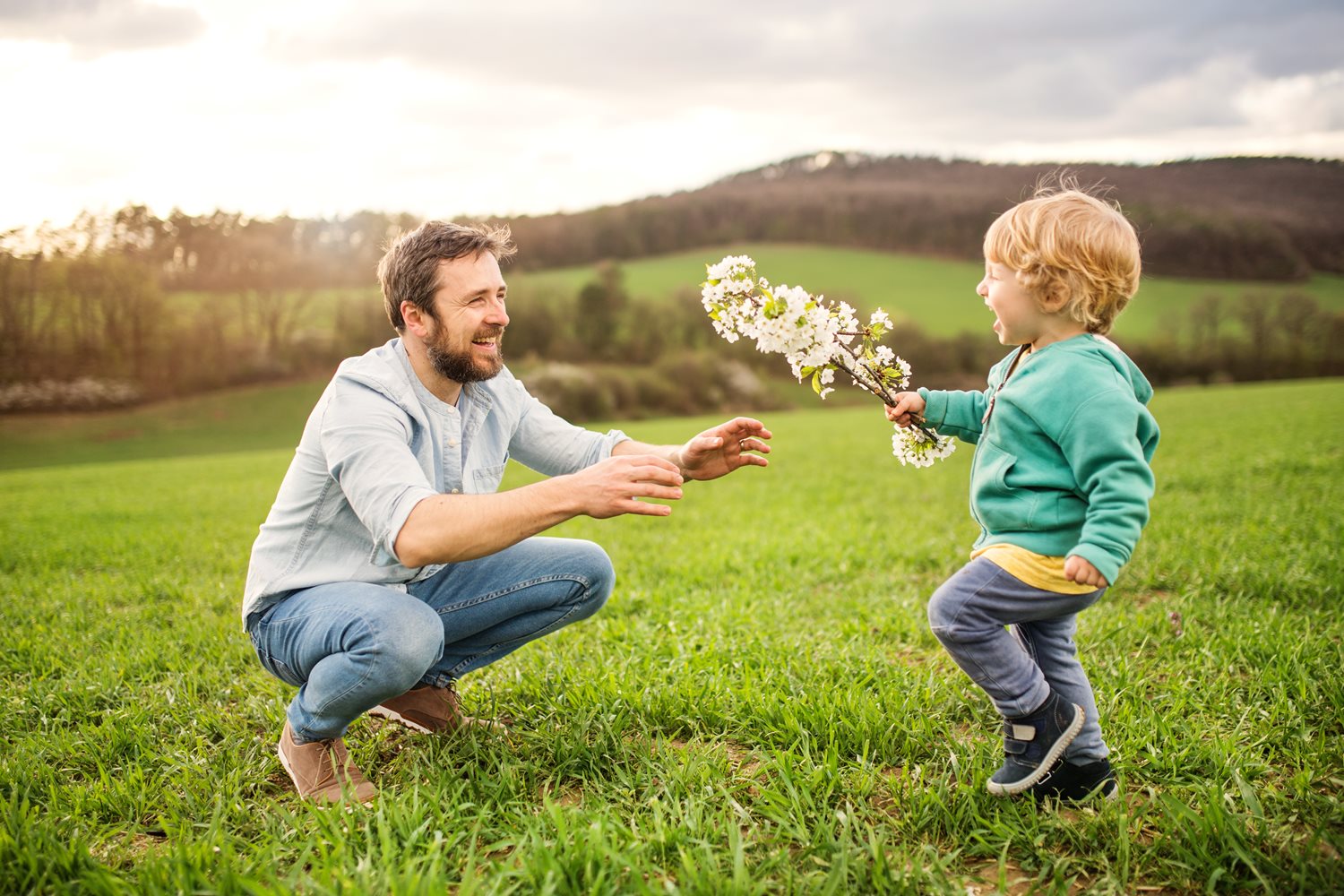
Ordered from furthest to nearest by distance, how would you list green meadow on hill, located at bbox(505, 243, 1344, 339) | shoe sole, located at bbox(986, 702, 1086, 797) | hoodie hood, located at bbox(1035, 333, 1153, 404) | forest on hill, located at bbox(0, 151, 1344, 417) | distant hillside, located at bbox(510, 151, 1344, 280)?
green meadow on hill, located at bbox(505, 243, 1344, 339) < distant hillside, located at bbox(510, 151, 1344, 280) < forest on hill, located at bbox(0, 151, 1344, 417) < shoe sole, located at bbox(986, 702, 1086, 797) < hoodie hood, located at bbox(1035, 333, 1153, 404)

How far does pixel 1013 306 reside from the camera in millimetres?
2635

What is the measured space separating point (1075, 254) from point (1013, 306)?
9.5 inches

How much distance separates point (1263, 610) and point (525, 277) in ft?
166

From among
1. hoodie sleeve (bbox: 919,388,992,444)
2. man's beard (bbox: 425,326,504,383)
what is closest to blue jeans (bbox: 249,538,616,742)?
man's beard (bbox: 425,326,504,383)

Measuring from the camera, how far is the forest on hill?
1446 inches

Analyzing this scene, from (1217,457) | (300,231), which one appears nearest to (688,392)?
(300,231)

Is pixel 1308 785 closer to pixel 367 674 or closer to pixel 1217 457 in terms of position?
pixel 367 674

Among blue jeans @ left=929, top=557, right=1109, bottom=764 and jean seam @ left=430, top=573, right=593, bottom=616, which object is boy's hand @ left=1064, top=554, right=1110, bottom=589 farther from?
jean seam @ left=430, top=573, right=593, bottom=616

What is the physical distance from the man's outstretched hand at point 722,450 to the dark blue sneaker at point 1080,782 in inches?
60.7

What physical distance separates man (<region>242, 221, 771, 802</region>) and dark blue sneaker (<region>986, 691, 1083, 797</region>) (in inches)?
55.2

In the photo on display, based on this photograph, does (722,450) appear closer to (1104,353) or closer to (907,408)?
(907,408)

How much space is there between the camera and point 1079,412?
2.35 meters

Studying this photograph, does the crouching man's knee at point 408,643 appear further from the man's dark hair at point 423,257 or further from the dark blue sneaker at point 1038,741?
the dark blue sneaker at point 1038,741

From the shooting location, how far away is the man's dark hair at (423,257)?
320cm
